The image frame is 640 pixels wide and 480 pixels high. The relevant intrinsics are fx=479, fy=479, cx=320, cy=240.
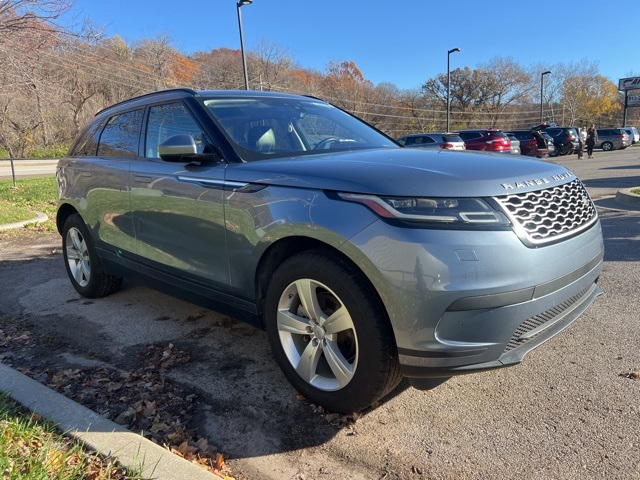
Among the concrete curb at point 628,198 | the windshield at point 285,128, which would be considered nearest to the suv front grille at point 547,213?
the windshield at point 285,128

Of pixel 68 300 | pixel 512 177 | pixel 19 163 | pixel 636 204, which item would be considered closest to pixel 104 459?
pixel 512 177

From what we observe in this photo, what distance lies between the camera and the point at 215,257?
10.4 feet

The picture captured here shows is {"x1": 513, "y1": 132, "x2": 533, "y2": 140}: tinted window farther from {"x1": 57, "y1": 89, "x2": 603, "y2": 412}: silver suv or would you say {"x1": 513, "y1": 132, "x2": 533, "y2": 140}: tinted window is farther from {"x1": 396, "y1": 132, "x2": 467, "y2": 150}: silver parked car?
{"x1": 57, "y1": 89, "x2": 603, "y2": 412}: silver suv

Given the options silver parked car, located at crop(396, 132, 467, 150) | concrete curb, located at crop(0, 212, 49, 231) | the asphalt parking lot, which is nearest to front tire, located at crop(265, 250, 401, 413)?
the asphalt parking lot

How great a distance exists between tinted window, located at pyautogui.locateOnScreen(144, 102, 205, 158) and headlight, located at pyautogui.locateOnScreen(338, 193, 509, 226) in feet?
5.14

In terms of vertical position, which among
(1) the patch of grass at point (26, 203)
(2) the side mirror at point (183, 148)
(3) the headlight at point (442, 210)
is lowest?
(1) the patch of grass at point (26, 203)

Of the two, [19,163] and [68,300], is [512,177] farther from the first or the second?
[19,163]

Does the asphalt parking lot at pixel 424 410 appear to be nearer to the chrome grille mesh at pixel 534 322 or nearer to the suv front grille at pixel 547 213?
the chrome grille mesh at pixel 534 322

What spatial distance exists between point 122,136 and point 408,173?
2.98 m

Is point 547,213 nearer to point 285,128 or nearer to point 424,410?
point 424,410

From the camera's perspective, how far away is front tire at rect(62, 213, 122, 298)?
4.70 metres

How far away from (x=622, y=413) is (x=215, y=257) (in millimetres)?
2509

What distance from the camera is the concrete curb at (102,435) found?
2.10m

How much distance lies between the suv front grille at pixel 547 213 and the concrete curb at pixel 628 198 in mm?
7013
